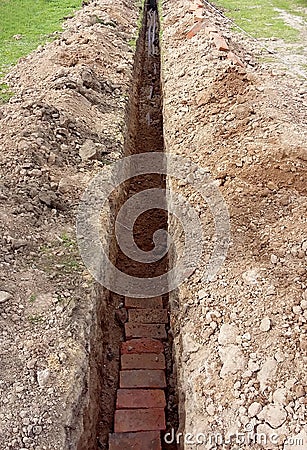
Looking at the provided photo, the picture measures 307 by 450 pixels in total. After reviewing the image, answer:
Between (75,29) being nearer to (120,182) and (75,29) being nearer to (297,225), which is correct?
(120,182)

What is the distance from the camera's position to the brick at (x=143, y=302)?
5252 mm

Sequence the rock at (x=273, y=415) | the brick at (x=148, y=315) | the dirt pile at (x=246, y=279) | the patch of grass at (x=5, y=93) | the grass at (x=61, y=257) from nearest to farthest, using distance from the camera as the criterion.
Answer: the rock at (x=273, y=415) → the dirt pile at (x=246, y=279) → the grass at (x=61, y=257) → the brick at (x=148, y=315) → the patch of grass at (x=5, y=93)

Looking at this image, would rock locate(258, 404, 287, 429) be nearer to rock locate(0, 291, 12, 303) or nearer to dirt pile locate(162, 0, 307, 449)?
dirt pile locate(162, 0, 307, 449)

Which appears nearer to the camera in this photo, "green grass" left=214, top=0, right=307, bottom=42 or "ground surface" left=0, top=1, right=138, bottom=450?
"ground surface" left=0, top=1, right=138, bottom=450

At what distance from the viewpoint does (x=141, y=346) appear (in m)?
4.79

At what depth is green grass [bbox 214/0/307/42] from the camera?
11.6 m

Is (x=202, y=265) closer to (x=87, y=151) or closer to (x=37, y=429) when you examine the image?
(x=37, y=429)

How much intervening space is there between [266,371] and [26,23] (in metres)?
11.0

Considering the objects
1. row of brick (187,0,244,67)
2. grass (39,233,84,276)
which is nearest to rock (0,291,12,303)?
grass (39,233,84,276)

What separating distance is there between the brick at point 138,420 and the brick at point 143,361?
487 millimetres

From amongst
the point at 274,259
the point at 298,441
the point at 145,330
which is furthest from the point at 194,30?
the point at 298,441

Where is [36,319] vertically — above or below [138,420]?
above

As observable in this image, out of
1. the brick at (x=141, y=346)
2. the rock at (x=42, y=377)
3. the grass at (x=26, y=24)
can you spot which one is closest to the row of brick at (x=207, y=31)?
the grass at (x=26, y=24)

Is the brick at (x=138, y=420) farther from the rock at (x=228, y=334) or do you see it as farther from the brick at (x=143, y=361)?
the rock at (x=228, y=334)
